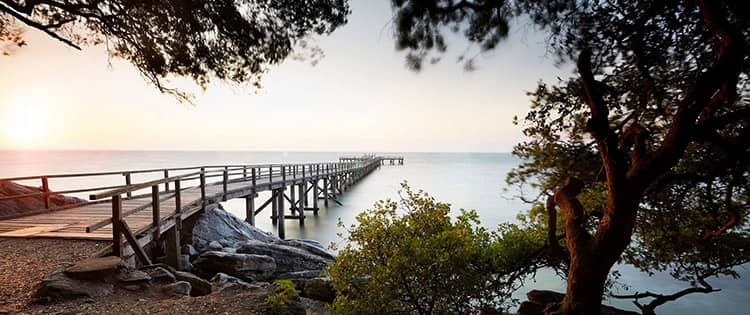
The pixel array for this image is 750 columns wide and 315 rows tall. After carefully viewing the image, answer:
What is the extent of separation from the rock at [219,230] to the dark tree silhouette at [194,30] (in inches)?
246

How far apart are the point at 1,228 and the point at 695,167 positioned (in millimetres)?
10877

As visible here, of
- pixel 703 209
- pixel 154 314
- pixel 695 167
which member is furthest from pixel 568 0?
pixel 154 314

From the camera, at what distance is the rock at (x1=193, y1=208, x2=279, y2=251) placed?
400 inches

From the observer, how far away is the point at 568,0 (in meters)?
4.41

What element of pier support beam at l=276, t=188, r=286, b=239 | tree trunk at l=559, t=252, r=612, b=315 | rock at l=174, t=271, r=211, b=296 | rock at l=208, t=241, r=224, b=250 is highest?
tree trunk at l=559, t=252, r=612, b=315

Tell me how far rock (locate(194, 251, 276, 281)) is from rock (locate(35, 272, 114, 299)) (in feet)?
11.9

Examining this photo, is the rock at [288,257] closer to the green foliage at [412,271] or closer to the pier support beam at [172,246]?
the pier support beam at [172,246]

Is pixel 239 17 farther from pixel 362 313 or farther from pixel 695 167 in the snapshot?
pixel 695 167

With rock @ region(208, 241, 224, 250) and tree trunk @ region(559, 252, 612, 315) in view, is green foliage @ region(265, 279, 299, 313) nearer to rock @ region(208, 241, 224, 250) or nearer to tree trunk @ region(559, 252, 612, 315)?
tree trunk @ region(559, 252, 612, 315)

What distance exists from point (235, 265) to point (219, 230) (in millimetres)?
2750

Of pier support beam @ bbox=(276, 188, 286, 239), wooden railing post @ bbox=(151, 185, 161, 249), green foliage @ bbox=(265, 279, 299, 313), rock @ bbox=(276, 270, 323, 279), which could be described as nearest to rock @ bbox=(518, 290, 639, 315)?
green foliage @ bbox=(265, 279, 299, 313)

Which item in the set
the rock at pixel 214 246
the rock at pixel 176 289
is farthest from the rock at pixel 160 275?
the rock at pixel 214 246

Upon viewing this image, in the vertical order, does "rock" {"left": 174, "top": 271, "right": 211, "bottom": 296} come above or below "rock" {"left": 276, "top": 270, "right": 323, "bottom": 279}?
above

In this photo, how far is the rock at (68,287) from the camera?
170 inches
